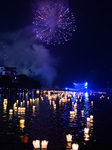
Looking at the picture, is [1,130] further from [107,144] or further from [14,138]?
[107,144]

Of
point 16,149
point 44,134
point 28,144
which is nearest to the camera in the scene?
point 16,149

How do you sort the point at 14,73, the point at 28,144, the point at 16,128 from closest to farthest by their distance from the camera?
the point at 28,144 < the point at 16,128 < the point at 14,73

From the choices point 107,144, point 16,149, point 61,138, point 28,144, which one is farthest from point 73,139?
point 16,149

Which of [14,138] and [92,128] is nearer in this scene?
[14,138]

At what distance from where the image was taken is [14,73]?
448 ft

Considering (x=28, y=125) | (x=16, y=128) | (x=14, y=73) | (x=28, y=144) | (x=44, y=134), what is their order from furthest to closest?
(x=14, y=73)
(x=28, y=125)
(x=16, y=128)
(x=44, y=134)
(x=28, y=144)

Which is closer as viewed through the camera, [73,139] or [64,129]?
[73,139]

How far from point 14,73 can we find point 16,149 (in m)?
128

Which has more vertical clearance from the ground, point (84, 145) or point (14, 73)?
point (14, 73)

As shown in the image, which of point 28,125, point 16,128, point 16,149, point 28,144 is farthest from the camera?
point 28,125

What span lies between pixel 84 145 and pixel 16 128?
5.67m

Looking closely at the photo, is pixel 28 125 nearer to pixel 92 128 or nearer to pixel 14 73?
pixel 92 128

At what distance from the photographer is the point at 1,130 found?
14.4 metres

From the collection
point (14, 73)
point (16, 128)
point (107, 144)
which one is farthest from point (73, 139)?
point (14, 73)
